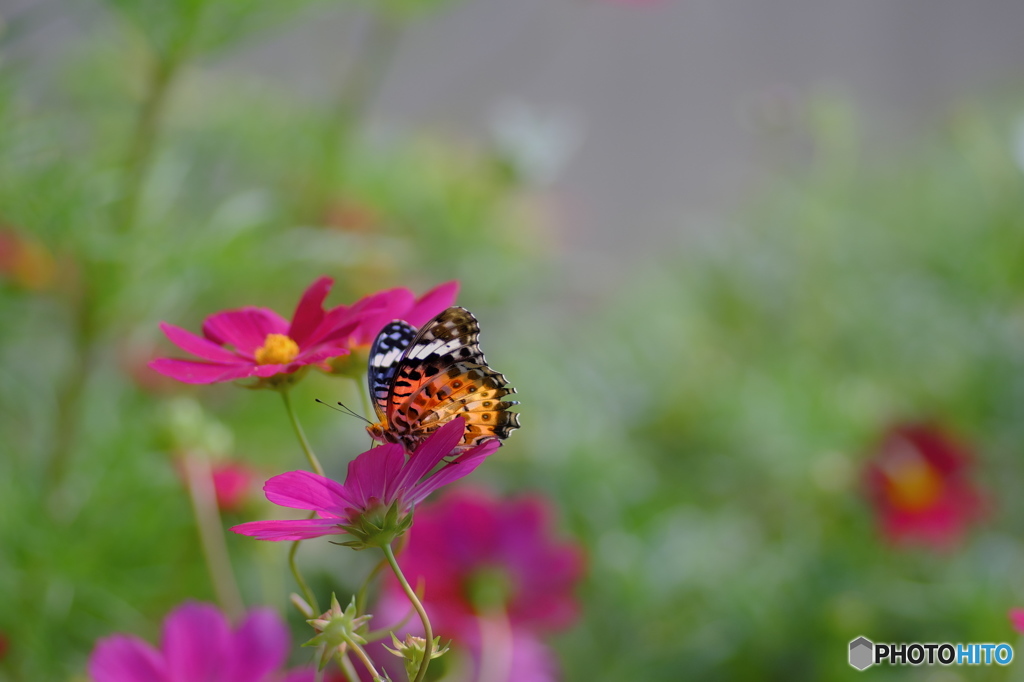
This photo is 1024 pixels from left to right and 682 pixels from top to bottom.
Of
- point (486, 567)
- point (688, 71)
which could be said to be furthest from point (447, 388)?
point (688, 71)

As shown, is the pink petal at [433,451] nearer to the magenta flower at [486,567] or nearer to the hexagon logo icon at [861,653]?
the magenta flower at [486,567]

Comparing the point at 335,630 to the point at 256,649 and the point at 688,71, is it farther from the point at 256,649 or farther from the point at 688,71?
the point at 688,71

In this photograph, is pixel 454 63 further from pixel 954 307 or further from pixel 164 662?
pixel 164 662

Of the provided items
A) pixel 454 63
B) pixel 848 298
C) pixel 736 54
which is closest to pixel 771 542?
pixel 848 298

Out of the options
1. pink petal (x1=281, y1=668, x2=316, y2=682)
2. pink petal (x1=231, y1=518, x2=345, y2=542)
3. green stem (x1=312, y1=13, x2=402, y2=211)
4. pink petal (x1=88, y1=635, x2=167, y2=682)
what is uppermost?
green stem (x1=312, y1=13, x2=402, y2=211)

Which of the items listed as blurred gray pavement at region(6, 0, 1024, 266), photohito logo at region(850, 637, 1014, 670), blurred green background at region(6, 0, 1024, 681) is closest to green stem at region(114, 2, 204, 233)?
blurred green background at region(6, 0, 1024, 681)

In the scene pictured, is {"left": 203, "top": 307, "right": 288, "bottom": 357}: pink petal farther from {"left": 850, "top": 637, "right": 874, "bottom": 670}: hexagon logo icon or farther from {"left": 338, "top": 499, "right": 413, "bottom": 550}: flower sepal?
{"left": 850, "top": 637, "right": 874, "bottom": 670}: hexagon logo icon
